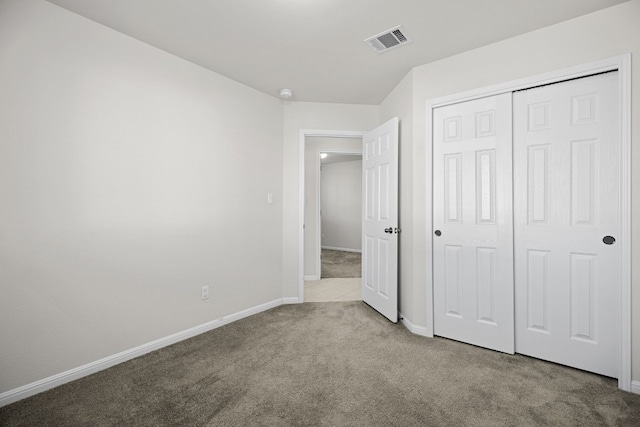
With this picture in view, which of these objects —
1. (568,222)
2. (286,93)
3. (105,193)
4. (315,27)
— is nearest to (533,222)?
(568,222)

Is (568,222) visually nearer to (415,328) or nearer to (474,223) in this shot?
(474,223)

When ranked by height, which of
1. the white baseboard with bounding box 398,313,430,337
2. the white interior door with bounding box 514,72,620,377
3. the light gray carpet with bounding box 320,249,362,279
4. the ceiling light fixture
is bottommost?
the light gray carpet with bounding box 320,249,362,279

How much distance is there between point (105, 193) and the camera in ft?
7.02

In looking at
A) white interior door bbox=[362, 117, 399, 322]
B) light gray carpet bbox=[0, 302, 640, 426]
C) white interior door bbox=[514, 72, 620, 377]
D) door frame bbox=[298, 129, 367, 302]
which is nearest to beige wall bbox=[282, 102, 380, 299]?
door frame bbox=[298, 129, 367, 302]

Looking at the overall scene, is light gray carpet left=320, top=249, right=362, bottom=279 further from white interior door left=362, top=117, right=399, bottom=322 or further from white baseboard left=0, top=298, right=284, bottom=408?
white baseboard left=0, top=298, right=284, bottom=408

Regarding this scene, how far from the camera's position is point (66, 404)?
1.72 meters

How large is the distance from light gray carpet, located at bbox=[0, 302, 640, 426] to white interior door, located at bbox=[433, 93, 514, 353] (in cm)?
26

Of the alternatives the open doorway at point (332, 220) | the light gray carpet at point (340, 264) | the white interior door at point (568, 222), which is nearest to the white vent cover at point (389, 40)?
the white interior door at point (568, 222)

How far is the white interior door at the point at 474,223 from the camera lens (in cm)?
237

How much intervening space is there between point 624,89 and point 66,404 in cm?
401

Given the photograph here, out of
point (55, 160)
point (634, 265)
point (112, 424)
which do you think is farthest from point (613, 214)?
point (55, 160)

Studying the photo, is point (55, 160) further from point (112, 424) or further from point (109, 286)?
point (112, 424)

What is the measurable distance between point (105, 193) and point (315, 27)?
1988 mm

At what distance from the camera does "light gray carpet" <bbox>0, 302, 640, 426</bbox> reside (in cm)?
160
